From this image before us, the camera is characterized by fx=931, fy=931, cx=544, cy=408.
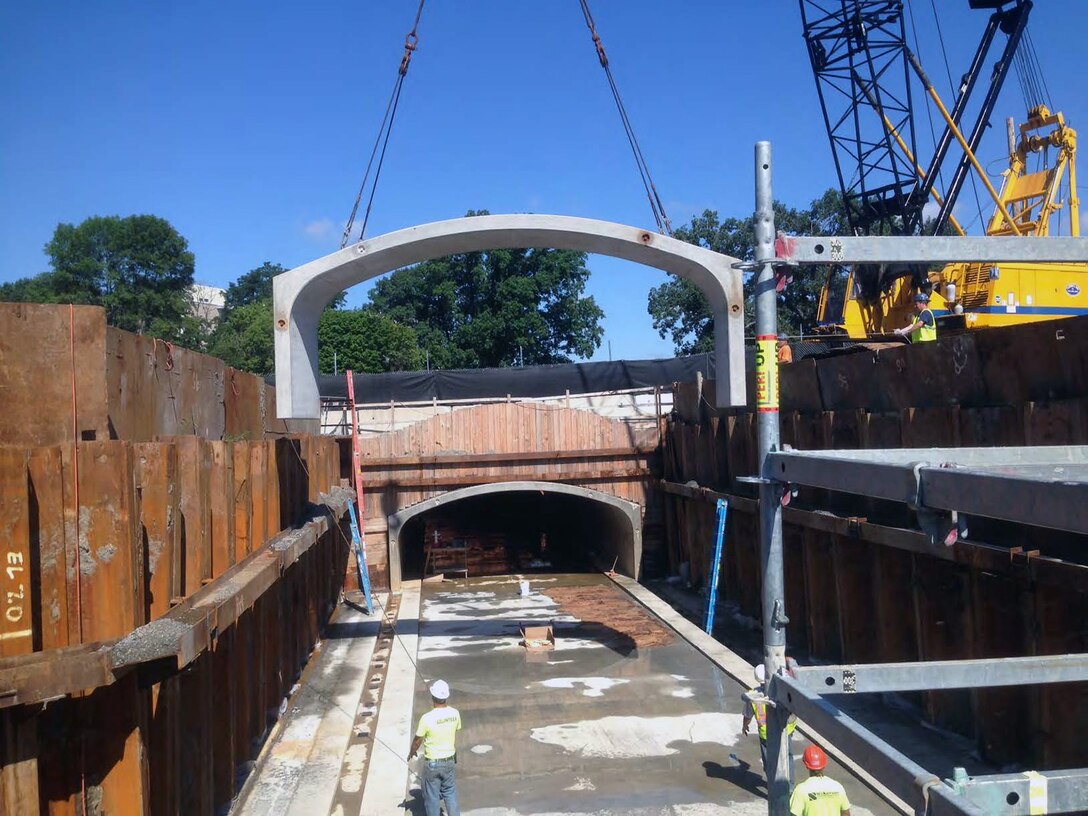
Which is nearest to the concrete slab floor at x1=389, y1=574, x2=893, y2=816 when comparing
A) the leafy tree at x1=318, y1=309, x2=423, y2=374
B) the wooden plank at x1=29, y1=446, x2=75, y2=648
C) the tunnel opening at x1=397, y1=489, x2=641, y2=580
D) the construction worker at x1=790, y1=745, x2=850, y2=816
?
the construction worker at x1=790, y1=745, x2=850, y2=816

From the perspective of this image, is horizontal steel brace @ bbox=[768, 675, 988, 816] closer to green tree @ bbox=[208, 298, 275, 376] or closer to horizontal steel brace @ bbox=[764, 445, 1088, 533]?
horizontal steel brace @ bbox=[764, 445, 1088, 533]

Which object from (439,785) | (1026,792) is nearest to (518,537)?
(439,785)

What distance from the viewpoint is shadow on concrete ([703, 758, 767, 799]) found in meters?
9.57

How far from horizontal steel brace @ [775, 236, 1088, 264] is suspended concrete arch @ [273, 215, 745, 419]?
3.52 meters

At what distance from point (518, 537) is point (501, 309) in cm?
2862

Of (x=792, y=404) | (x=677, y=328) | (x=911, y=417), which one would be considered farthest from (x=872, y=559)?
(x=677, y=328)

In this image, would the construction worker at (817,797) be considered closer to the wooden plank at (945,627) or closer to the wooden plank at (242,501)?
the wooden plank at (945,627)

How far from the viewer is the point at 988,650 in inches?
390

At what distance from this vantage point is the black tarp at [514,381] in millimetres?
31328

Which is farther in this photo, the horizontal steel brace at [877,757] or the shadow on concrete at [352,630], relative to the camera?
the shadow on concrete at [352,630]

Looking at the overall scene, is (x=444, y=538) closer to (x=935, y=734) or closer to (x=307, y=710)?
(x=307, y=710)

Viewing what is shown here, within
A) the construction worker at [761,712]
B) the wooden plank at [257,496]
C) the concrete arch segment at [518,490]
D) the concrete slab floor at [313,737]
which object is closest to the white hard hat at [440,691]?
the concrete slab floor at [313,737]

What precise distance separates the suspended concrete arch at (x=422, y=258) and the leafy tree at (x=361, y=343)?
A: 39895mm

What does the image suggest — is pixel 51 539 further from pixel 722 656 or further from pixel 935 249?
pixel 722 656
